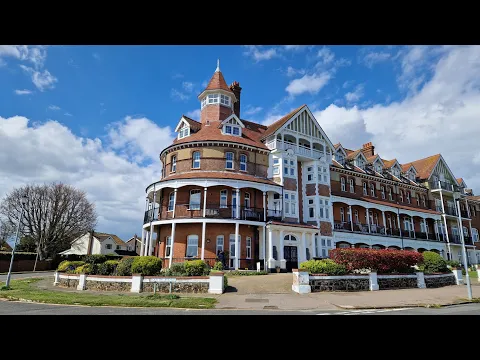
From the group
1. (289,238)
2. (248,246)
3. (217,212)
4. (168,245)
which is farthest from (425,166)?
(168,245)

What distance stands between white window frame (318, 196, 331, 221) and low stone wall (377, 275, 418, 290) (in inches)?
443

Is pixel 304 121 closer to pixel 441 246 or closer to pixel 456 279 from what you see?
pixel 456 279

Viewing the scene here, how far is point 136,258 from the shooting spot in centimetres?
1762

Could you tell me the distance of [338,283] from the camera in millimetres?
17000

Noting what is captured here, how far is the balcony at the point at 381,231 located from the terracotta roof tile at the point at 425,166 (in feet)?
26.4

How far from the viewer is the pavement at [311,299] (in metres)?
12.6

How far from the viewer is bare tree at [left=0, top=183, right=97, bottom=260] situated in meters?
44.7

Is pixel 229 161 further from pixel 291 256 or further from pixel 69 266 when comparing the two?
pixel 69 266

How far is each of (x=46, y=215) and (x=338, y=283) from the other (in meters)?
42.4

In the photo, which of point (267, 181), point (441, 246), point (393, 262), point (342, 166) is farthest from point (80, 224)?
point (441, 246)

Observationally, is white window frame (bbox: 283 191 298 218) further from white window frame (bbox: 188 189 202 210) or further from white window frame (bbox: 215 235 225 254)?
white window frame (bbox: 188 189 202 210)

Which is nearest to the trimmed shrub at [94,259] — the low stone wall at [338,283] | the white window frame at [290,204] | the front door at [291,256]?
the low stone wall at [338,283]
